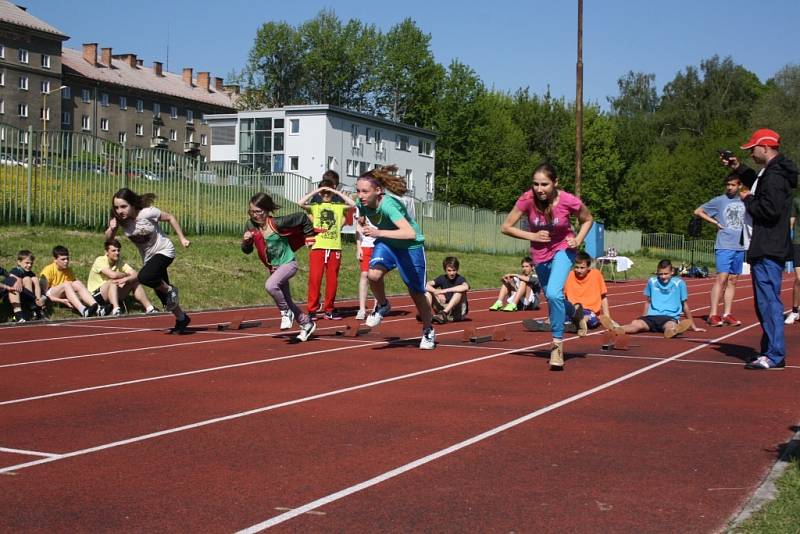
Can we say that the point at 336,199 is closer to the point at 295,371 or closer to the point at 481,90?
the point at 295,371

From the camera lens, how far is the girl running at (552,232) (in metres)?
9.58

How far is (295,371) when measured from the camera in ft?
30.8

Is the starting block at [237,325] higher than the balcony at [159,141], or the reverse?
the balcony at [159,141]

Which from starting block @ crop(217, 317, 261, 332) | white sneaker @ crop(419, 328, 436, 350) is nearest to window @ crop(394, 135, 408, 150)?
starting block @ crop(217, 317, 261, 332)

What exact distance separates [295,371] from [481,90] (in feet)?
270

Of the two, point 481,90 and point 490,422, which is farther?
point 481,90

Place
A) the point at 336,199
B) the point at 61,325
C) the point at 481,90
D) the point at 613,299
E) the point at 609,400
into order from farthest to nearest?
the point at 481,90
the point at 613,299
the point at 336,199
the point at 61,325
the point at 609,400

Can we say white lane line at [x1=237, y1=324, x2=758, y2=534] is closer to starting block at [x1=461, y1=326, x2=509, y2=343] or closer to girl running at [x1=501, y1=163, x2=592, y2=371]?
girl running at [x1=501, y1=163, x2=592, y2=371]

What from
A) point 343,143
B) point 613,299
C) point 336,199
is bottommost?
point 613,299

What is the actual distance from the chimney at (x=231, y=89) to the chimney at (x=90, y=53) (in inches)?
545

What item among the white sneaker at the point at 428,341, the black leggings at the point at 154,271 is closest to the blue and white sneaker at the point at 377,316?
the white sneaker at the point at 428,341

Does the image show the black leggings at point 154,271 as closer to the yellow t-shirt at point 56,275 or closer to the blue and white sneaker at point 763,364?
the yellow t-shirt at point 56,275

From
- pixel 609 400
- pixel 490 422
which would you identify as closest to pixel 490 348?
pixel 609 400

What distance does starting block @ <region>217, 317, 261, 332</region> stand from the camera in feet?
44.5
